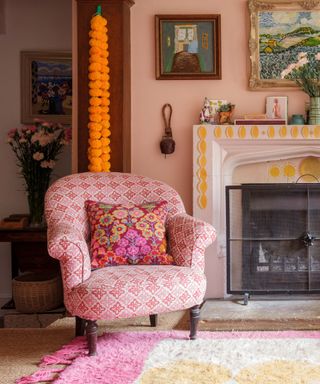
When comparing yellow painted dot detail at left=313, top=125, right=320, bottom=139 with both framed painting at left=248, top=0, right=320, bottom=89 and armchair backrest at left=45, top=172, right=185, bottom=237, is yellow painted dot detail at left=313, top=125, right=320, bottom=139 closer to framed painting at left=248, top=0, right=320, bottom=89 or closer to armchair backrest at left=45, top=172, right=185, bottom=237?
framed painting at left=248, top=0, right=320, bottom=89

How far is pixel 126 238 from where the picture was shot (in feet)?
11.3

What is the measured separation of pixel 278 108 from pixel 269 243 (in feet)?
3.11

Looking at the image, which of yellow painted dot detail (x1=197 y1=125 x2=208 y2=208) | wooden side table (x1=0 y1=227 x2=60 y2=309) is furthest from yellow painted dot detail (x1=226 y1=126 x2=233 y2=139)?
wooden side table (x1=0 y1=227 x2=60 y2=309)

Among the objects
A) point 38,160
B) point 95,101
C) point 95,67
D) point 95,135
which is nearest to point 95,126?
point 95,135

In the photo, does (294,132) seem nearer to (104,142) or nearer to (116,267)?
(104,142)

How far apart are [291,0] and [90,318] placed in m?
2.65

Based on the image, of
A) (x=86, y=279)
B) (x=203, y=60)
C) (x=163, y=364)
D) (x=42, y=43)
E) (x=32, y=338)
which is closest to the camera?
(x=163, y=364)

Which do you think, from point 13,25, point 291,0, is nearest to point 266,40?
point 291,0

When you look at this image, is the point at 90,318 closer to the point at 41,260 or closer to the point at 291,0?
the point at 41,260

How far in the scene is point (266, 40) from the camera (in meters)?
4.43

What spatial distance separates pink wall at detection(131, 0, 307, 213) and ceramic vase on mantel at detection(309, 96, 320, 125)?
0.16 meters

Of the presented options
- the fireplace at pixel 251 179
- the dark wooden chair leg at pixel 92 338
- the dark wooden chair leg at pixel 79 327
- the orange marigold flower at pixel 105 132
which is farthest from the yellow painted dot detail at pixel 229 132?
the dark wooden chair leg at pixel 92 338

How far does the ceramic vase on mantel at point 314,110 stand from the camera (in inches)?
169

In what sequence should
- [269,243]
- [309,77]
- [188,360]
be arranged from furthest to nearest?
[309,77] → [269,243] → [188,360]
